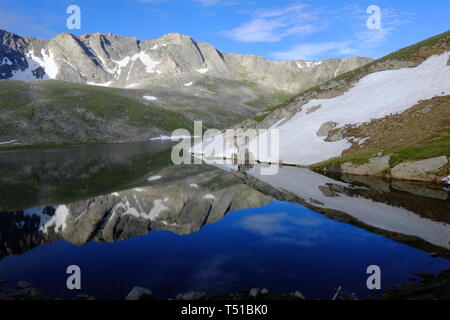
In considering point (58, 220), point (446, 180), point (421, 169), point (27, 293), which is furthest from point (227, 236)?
point (421, 169)

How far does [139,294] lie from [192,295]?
2.36m

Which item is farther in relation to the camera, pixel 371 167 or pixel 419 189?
pixel 371 167

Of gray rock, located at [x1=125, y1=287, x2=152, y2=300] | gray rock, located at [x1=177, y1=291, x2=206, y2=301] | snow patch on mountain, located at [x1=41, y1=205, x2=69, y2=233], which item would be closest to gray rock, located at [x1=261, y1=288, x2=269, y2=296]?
gray rock, located at [x1=177, y1=291, x2=206, y2=301]

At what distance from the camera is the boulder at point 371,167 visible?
46000 millimetres

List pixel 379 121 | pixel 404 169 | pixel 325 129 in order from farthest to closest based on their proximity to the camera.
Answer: pixel 325 129
pixel 379 121
pixel 404 169

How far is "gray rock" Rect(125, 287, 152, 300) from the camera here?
1438cm

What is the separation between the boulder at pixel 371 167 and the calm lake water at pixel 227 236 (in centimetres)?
293

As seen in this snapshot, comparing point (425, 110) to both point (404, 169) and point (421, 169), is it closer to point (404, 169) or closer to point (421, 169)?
point (404, 169)

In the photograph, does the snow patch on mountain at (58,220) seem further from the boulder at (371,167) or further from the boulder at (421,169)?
the boulder at (421,169)

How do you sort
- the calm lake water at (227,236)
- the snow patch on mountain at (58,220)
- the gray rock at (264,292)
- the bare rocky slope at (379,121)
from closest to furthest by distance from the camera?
1. the gray rock at (264,292)
2. the calm lake water at (227,236)
3. the snow patch on mountain at (58,220)
4. the bare rocky slope at (379,121)

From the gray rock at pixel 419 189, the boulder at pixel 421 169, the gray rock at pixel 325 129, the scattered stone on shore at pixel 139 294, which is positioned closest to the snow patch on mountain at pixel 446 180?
the boulder at pixel 421 169

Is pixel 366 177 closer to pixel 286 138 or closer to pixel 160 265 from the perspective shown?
pixel 286 138

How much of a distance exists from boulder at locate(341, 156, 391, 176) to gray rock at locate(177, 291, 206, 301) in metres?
38.7

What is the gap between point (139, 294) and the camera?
14539 millimetres
